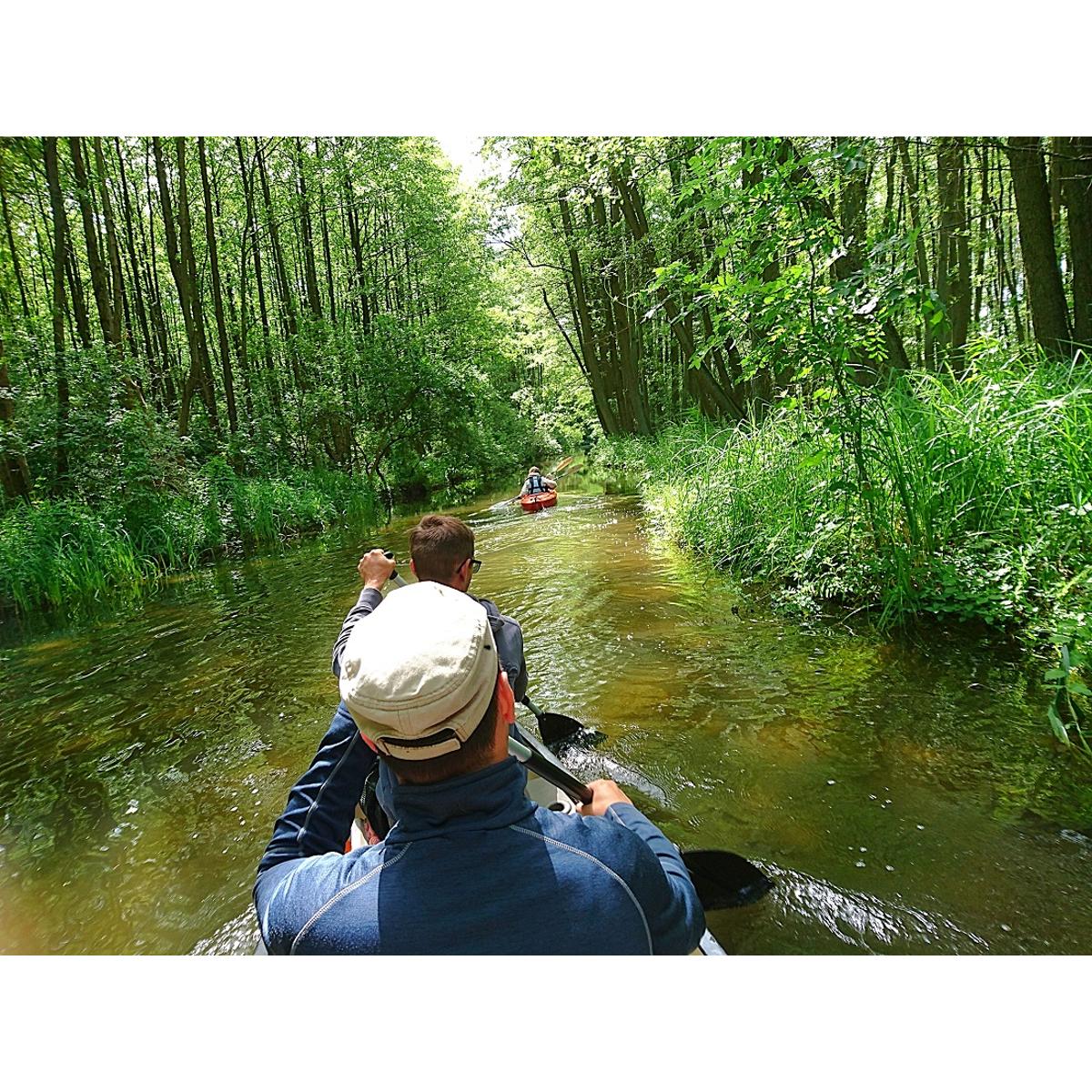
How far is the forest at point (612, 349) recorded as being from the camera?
3664mm

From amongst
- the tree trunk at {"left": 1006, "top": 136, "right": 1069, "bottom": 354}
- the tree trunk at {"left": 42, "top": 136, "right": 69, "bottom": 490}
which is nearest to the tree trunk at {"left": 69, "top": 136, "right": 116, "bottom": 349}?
the tree trunk at {"left": 42, "top": 136, "right": 69, "bottom": 490}

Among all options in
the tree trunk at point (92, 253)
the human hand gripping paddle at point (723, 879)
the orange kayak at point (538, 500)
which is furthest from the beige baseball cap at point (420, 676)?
the orange kayak at point (538, 500)

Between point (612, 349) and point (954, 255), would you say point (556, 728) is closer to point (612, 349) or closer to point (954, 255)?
point (954, 255)

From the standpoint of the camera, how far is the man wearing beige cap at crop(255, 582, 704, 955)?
984 millimetres

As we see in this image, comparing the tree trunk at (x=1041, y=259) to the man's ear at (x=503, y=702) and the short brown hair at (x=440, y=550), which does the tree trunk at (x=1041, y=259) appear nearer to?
the short brown hair at (x=440, y=550)

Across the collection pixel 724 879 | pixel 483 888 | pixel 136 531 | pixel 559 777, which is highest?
pixel 136 531

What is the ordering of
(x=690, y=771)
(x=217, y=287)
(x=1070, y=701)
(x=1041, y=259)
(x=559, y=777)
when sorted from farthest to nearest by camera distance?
(x=217, y=287) < (x=1041, y=259) < (x=690, y=771) < (x=1070, y=701) < (x=559, y=777)

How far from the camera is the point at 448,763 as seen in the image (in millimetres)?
1024

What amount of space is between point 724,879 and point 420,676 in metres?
1.59

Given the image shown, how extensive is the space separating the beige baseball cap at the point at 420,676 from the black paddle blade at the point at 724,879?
1357mm

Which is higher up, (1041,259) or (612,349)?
(612,349)

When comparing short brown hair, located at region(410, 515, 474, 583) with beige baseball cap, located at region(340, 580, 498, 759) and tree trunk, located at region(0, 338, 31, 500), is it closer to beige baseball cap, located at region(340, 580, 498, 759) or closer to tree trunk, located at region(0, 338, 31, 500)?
beige baseball cap, located at region(340, 580, 498, 759)

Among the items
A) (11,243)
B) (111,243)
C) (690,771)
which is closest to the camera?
(690,771)

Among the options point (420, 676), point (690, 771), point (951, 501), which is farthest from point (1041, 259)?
point (420, 676)
